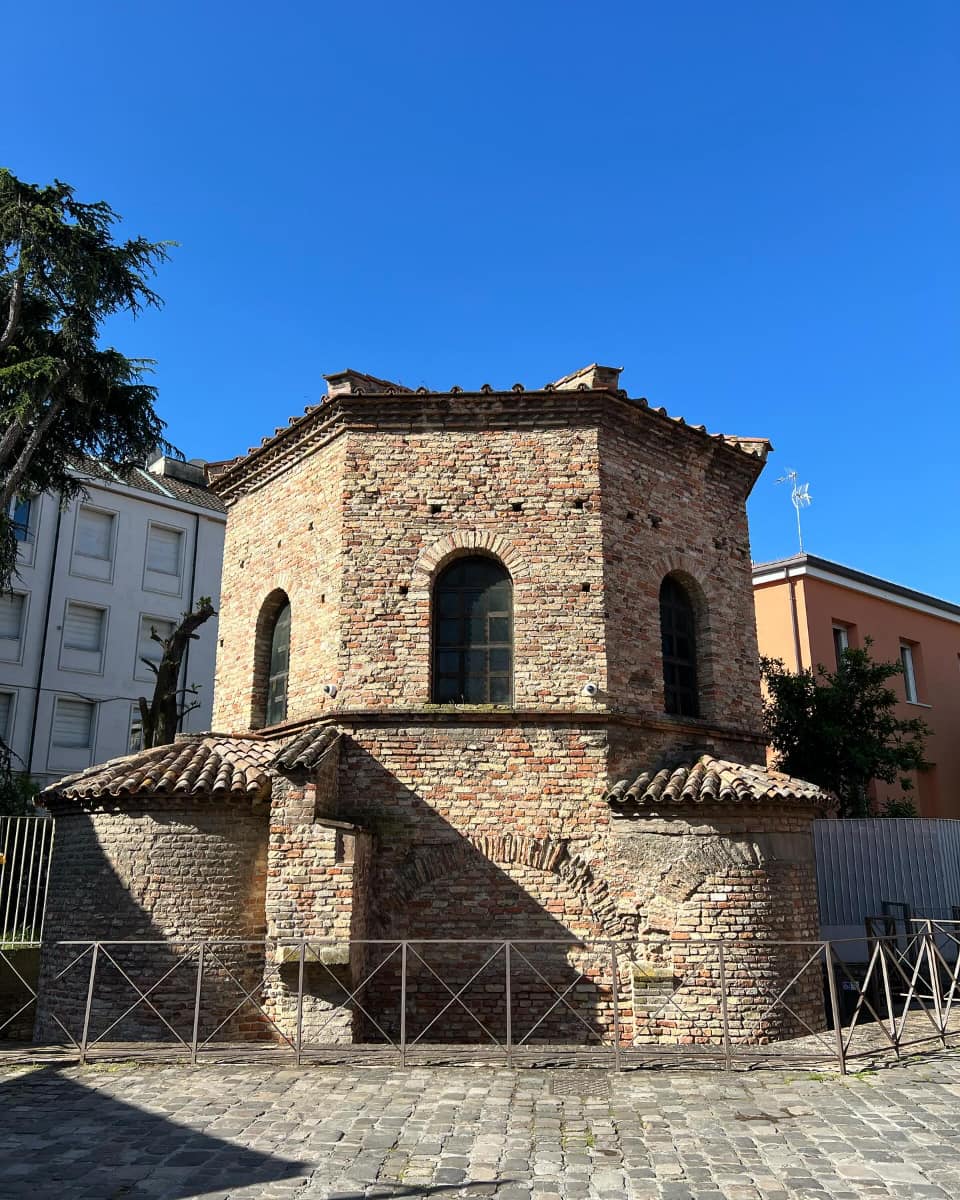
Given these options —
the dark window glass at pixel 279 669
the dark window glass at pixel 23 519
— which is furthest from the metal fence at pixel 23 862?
the dark window glass at pixel 23 519

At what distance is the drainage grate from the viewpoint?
7469 millimetres

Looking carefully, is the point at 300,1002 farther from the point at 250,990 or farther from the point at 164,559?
the point at 164,559

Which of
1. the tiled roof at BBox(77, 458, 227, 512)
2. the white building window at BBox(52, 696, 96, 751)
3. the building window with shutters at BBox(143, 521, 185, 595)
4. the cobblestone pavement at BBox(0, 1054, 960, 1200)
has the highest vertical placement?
the tiled roof at BBox(77, 458, 227, 512)

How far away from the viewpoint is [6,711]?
24.2m

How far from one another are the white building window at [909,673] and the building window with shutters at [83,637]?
2171 cm

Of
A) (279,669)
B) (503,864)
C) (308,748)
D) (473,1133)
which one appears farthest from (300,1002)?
(279,669)

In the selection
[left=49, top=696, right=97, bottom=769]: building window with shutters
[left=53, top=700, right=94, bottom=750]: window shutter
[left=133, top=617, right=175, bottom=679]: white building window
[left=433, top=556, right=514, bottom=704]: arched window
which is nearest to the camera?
[left=433, top=556, right=514, bottom=704]: arched window

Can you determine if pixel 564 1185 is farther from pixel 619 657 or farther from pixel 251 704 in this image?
pixel 251 704

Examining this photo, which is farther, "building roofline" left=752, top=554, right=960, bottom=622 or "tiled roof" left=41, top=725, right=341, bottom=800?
"building roofline" left=752, top=554, right=960, bottom=622

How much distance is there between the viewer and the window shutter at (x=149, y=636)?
2700 centimetres

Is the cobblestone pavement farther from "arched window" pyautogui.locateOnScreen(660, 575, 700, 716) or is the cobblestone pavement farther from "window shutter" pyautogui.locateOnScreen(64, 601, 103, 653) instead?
"window shutter" pyautogui.locateOnScreen(64, 601, 103, 653)

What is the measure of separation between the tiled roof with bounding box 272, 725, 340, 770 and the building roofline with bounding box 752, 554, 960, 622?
1300 centimetres

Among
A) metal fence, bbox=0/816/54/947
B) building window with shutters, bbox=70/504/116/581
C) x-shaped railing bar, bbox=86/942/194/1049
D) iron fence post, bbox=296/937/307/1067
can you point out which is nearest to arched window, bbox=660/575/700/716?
iron fence post, bbox=296/937/307/1067

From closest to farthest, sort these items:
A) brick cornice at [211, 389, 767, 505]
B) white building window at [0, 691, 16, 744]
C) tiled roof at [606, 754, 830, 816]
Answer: tiled roof at [606, 754, 830, 816] → brick cornice at [211, 389, 767, 505] → white building window at [0, 691, 16, 744]
